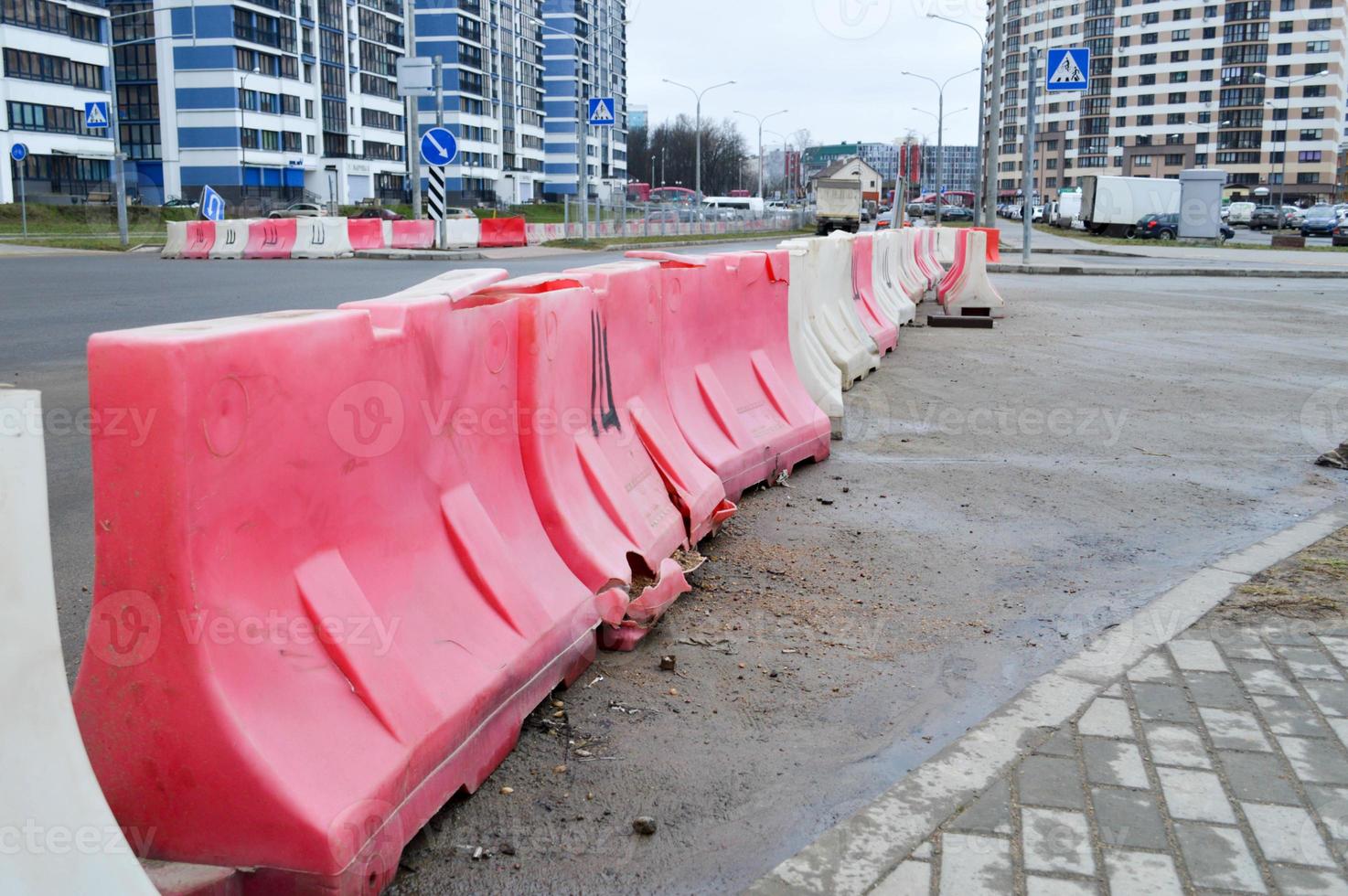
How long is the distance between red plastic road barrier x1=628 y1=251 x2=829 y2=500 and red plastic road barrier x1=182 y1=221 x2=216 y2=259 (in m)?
27.9

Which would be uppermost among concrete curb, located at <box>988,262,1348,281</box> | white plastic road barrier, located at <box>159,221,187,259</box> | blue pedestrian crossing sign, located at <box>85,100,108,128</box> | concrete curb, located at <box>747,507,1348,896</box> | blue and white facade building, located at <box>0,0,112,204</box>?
blue and white facade building, located at <box>0,0,112,204</box>

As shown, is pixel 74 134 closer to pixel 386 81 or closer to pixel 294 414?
pixel 386 81

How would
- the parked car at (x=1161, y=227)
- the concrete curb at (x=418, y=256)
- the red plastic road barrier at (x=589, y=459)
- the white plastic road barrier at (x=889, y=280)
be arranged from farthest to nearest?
the parked car at (x=1161, y=227), the concrete curb at (x=418, y=256), the white plastic road barrier at (x=889, y=280), the red plastic road barrier at (x=589, y=459)

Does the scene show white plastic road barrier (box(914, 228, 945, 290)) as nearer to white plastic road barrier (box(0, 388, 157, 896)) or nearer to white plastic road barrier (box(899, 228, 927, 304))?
white plastic road barrier (box(899, 228, 927, 304))

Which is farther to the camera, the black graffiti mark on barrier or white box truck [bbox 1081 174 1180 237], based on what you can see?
white box truck [bbox 1081 174 1180 237]

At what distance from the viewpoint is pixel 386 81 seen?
107 m

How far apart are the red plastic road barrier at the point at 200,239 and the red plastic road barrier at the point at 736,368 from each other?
27909 millimetres

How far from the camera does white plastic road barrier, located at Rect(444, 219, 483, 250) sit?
4112 centimetres

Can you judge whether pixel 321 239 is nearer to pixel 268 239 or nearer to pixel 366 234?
pixel 268 239

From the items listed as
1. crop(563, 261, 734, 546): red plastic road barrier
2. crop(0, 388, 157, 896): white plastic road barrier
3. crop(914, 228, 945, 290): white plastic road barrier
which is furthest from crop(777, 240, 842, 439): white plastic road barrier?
crop(914, 228, 945, 290): white plastic road barrier

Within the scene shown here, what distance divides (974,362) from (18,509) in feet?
35.7

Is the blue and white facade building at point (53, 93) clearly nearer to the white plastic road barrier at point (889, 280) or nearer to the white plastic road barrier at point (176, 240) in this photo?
the white plastic road barrier at point (176, 240)

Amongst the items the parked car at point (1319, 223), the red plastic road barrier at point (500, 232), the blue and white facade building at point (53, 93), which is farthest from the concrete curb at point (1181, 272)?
the blue and white facade building at point (53, 93)

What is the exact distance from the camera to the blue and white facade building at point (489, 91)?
112750 millimetres
